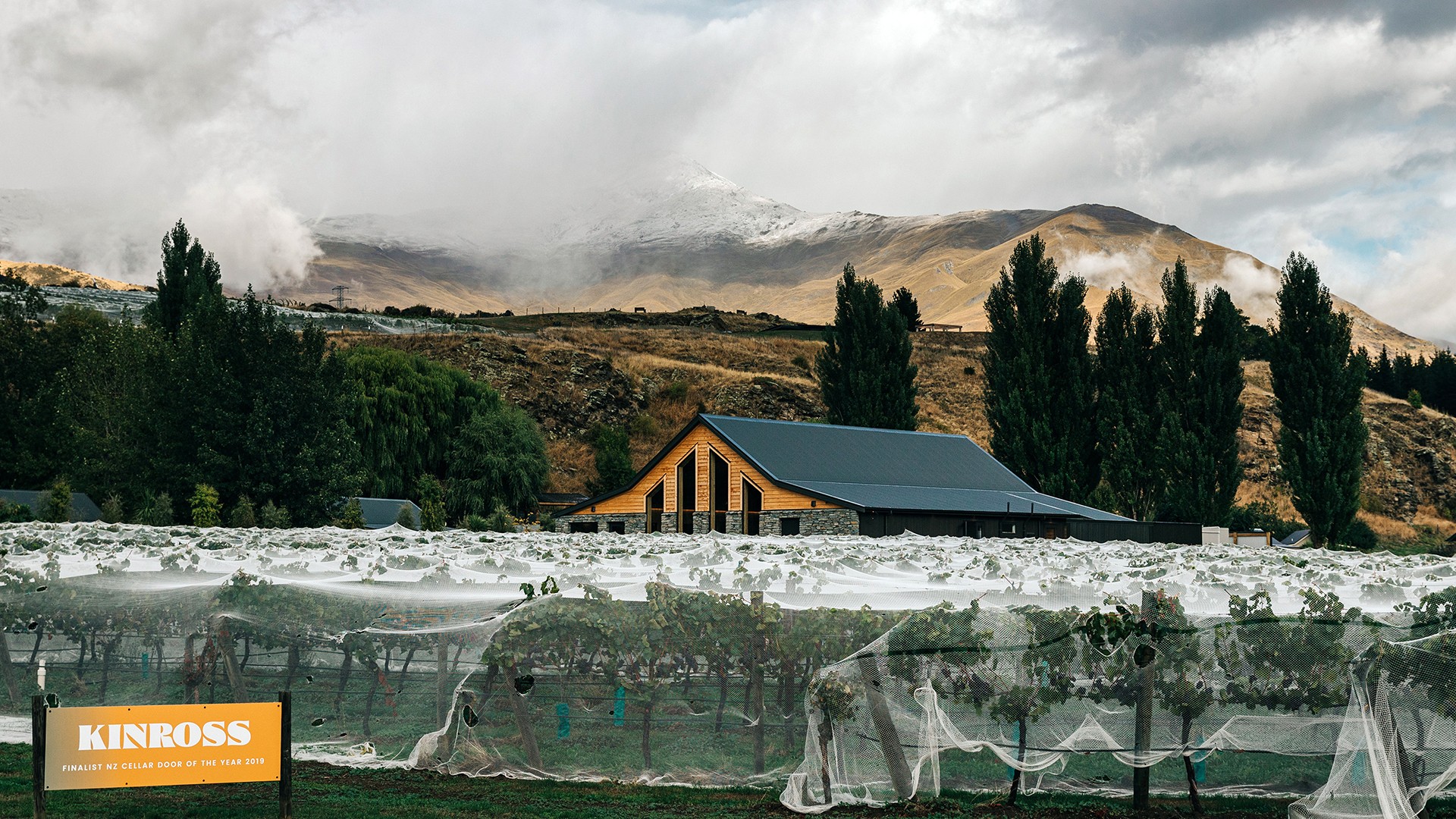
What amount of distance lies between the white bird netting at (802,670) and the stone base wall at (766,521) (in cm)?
2451

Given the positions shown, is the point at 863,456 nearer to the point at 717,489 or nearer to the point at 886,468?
the point at 886,468

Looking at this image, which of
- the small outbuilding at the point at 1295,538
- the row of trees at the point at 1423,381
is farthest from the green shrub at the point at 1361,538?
the row of trees at the point at 1423,381

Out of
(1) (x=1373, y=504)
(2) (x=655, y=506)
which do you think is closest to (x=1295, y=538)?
(1) (x=1373, y=504)

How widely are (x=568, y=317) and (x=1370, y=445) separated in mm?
80475

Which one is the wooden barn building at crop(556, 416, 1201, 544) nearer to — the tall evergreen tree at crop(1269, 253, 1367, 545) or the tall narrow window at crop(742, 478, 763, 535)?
the tall narrow window at crop(742, 478, 763, 535)

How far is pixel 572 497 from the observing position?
70.1 m

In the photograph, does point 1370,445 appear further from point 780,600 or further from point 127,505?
point 780,600

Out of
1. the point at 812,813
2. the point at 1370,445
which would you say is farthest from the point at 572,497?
the point at 1370,445

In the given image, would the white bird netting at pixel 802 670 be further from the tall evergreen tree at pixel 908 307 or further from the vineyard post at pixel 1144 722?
the tall evergreen tree at pixel 908 307

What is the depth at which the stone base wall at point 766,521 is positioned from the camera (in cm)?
3938

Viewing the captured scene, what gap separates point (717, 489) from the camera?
4409cm

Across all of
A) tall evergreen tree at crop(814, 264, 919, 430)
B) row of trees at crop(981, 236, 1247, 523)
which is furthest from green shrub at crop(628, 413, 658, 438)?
row of trees at crop(981, 236, 1247, 523)

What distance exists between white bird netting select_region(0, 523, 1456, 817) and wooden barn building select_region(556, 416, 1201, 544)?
26.1 meters

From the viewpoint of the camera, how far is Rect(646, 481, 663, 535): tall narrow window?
4528 centimetres
